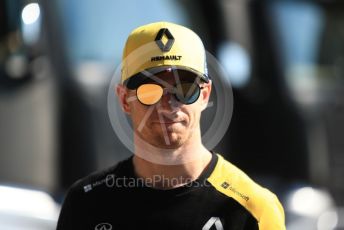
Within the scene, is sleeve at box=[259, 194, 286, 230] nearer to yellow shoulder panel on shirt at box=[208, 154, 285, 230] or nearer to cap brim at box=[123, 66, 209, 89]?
yellow shoulder panel on shirt at box=[208, 154, 285, 230]

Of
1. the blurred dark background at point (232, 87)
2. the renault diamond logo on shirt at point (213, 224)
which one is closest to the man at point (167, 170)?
the renault diamond logo on shirt at point (213, 224)

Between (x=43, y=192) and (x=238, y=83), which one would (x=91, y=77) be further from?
(x=238, y=83)

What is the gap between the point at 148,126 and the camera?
38.1 inches

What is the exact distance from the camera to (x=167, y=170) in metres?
1.02

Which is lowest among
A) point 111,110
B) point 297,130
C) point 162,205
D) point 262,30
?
point 162,205

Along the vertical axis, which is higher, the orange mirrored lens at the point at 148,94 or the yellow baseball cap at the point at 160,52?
the yellow baseball cap at the point at 160,52

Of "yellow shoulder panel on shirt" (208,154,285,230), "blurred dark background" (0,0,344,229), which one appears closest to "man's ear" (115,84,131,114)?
"yellow shoulder panel on shirt" (208,154,285,230)

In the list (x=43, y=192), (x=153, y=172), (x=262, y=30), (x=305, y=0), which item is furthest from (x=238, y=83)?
(x=153, y=172)

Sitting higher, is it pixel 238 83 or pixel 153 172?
pixel 238 83

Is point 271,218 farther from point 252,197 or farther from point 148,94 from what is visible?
point 148,94

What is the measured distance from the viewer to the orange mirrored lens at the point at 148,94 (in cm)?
95

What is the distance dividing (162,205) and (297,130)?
321 cm

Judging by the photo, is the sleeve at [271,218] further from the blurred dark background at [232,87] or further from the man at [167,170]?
the blurred dark background at [232,87]

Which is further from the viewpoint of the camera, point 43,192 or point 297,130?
point 297,130
